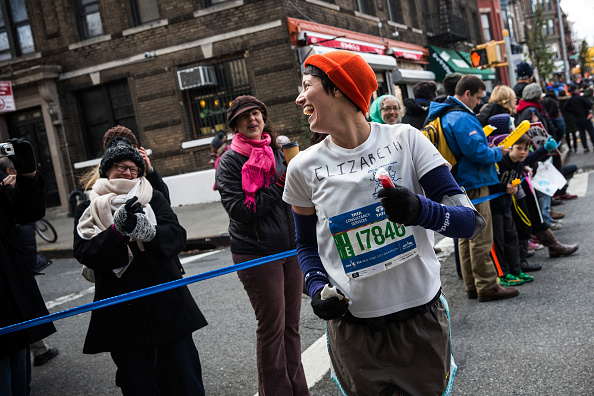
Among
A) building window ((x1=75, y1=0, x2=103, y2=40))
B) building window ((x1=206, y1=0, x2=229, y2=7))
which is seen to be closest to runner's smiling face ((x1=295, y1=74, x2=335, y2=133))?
building window ((x1=206, y1=0, x2=229, y2=7))

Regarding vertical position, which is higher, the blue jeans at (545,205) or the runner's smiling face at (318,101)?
the runner's smiling face at (318,101)

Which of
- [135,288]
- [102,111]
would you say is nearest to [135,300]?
[135,288]

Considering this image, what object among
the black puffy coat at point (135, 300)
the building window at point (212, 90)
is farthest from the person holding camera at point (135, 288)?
the building window at point (212, 90)

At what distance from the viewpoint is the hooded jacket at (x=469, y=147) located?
4949 mm

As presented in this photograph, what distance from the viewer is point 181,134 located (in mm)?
15961

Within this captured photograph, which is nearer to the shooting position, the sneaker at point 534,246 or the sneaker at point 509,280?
the sneaker at point 509,280

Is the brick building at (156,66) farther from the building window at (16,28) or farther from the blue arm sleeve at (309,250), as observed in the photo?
the blue arm sleeve at (309,250)

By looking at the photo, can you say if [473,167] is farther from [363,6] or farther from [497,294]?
[363,6]

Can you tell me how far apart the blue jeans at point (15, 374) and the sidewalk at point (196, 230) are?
7.48 m

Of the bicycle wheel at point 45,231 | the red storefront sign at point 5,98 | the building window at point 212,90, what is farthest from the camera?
the building window at point 212,90

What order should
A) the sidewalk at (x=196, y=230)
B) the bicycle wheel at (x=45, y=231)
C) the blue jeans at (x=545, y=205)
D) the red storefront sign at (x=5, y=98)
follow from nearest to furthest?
the blue jeans at (x=545, y=205) → the sidewalk at (x=196, y=230) → the red storefront sign at (x=5, y=98) → the bicycle wheel at (x=45, y=231)

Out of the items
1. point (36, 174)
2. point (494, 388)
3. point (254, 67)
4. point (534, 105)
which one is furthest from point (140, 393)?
point (254, 67)

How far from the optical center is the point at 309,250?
2.33 metres

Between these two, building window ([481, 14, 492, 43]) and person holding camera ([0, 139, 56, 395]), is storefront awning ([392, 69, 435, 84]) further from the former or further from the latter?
person holding camera ([0, 139, 56, 395])
